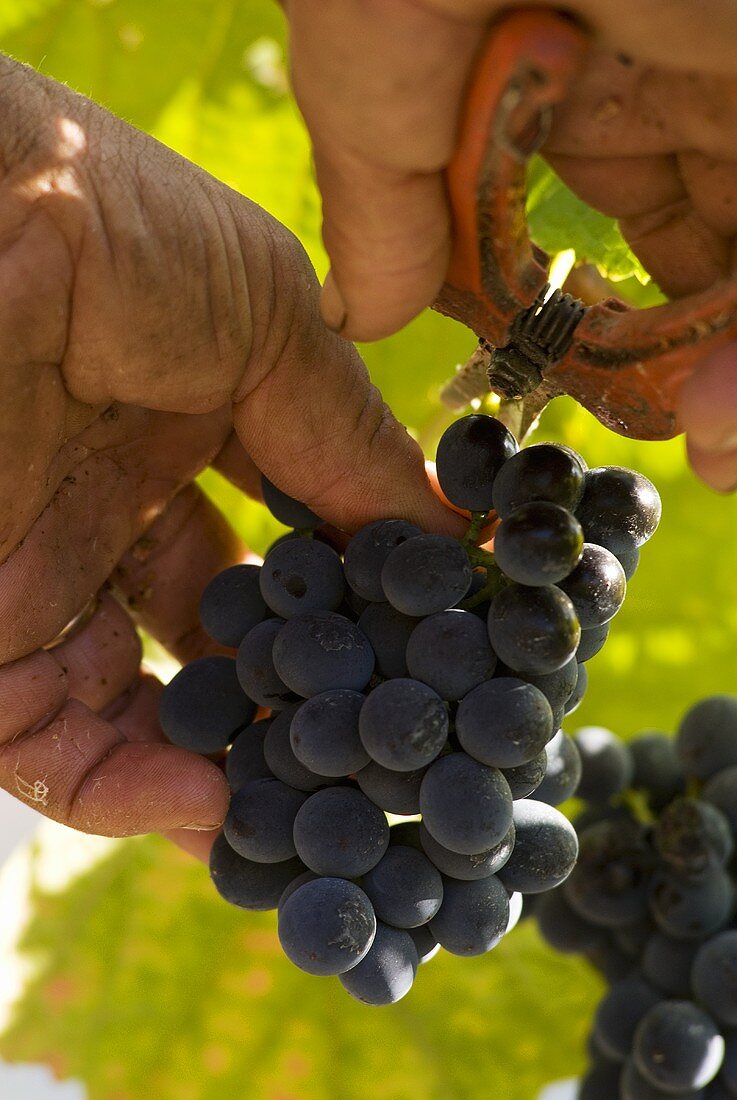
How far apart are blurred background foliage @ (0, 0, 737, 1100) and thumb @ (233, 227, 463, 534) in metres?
0.45

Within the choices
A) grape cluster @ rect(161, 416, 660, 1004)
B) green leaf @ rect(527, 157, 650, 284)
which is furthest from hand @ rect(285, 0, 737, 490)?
green leaf @ rect(527, 157, 650, 284)

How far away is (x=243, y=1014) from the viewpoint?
1339 mm

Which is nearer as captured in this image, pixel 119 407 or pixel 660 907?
pixel 119 407

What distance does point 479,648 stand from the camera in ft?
2.24

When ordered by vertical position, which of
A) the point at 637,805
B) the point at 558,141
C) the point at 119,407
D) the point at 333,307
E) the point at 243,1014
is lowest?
the point at 243,1014

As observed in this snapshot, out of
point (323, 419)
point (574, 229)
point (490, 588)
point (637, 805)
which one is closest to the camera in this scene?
point (490, 588)

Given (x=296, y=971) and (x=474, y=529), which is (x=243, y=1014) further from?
(x=474, y=529)

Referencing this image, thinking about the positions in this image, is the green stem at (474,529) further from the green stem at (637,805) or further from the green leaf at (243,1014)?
the green leaf at (243,1014)

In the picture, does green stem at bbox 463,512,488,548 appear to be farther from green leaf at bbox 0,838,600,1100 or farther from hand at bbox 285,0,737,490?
green leaf at bbox 0,838,600,1100

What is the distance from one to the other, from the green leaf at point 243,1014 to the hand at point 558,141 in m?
0.97

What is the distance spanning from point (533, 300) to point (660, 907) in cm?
69

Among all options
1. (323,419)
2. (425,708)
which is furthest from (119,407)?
(425,708)

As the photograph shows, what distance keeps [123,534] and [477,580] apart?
40 cm

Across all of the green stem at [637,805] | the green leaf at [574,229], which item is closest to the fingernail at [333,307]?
the green leaf at [574,229]
